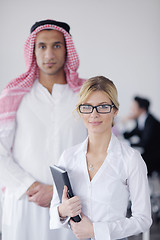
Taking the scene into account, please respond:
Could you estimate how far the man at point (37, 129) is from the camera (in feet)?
6.07

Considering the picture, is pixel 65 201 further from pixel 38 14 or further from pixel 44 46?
pixel 38 14

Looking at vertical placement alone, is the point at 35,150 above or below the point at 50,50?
below

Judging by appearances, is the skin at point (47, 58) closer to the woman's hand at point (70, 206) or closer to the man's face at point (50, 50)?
the man's face at point (50, 50)

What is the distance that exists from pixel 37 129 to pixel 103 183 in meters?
0.60

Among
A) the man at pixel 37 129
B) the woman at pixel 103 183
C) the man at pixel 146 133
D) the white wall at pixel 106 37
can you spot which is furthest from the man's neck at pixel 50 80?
the man at pixel 146 133

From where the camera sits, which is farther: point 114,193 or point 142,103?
point 142,103

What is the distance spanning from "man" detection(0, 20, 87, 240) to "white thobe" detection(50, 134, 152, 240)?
38cm

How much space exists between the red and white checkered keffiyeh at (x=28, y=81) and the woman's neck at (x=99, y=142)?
1.72 ft

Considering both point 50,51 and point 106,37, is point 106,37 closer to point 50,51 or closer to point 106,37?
point 106,37

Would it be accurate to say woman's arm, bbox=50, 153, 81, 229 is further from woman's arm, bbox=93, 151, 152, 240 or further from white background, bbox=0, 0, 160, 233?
white background, bbox=0, 0, 160, 233

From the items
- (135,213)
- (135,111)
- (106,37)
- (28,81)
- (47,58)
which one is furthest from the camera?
(135,111)

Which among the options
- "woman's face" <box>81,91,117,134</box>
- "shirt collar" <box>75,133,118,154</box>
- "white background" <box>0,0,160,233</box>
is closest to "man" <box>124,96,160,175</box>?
"white background" <box>0,0,160,233</box>

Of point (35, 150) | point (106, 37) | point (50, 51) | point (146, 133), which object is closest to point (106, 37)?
point (106, 37)

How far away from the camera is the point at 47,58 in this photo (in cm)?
181
